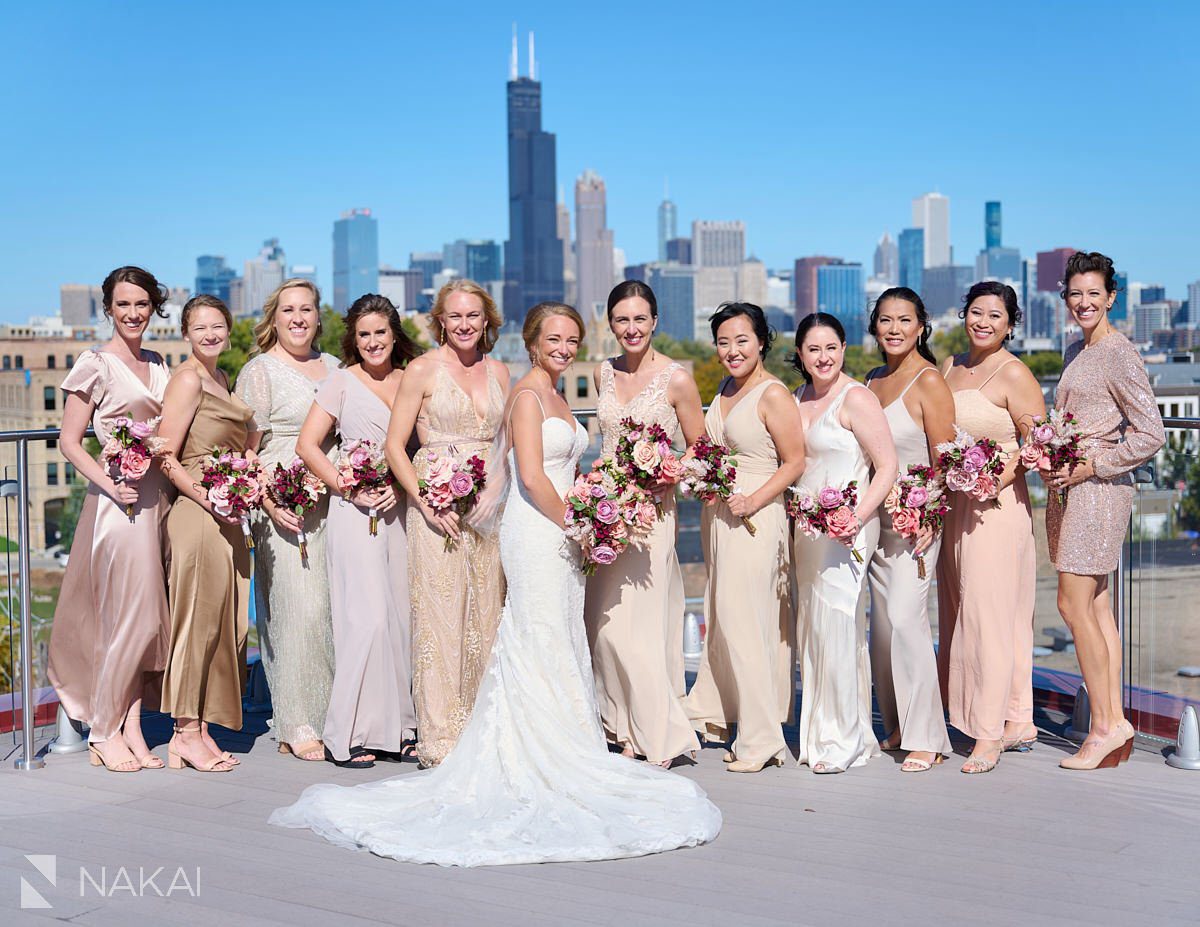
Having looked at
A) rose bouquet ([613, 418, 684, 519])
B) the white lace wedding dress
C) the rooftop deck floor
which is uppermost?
rose bouquet ([613, 418, 684, 519])

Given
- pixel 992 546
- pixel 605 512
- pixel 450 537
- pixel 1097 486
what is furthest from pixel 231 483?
pixel 1097 486

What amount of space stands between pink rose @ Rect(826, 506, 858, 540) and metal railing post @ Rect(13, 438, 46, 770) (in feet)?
12.4

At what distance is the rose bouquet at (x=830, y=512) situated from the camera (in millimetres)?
5883

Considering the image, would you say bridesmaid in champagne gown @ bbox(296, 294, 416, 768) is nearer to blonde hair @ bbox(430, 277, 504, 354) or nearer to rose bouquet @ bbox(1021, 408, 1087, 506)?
blonde hair @ bbox(430, 277, 504, 354)

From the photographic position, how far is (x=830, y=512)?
5.91 metres

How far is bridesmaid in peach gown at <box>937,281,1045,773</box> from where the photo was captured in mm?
6195

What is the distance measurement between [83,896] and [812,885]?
260cm

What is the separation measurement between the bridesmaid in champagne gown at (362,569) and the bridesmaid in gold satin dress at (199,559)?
452 mm

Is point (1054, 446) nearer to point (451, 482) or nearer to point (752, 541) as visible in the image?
point (752, 541)

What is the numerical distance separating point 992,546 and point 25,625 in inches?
183

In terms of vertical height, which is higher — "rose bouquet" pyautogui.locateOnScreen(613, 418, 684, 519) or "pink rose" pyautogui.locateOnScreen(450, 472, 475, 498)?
"rose bouquet" pyautogui.locateOnScreen(613, 418, 684, 519)

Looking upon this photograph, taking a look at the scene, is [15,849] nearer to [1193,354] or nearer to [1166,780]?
[1166,780]

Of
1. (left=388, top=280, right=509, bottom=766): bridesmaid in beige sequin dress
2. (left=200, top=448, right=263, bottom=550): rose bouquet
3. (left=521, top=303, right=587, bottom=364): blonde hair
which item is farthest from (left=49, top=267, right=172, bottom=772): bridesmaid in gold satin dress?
(left=521, top=303, right=587, bottom=364): blonde hair

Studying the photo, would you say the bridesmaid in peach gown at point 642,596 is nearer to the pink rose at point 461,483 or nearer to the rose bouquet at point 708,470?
the rose bouquet at point 708,470
